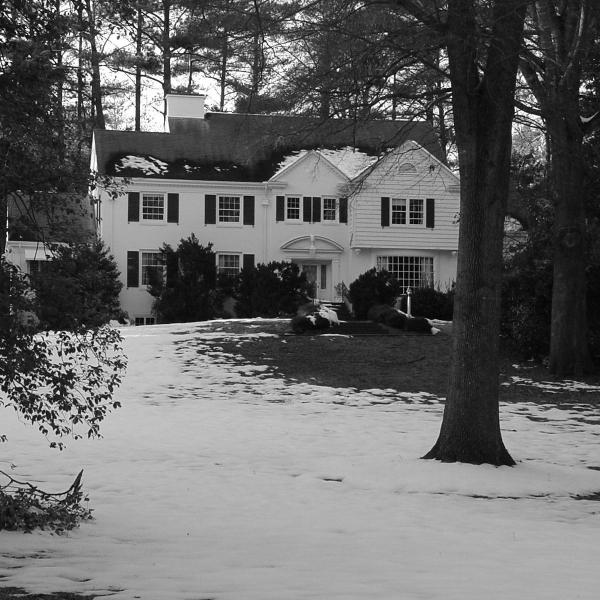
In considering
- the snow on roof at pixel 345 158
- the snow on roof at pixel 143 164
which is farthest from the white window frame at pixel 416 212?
the snow on roof at pixel 143 164

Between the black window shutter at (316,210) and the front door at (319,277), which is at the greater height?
the black window shutter at (316,210)

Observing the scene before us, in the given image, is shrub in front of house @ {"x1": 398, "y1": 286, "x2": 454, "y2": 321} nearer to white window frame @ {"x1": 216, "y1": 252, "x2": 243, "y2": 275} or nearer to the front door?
the front door

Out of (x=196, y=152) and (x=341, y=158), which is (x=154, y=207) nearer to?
(x=196, y=152)

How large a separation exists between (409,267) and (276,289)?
666 centimetres

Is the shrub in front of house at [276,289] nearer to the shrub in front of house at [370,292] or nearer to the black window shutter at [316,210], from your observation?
the shrub in front of house at [370,292]

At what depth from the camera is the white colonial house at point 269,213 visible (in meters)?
34.2

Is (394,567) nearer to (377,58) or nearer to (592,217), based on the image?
(377,58)

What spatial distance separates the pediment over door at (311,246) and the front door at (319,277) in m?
0.66

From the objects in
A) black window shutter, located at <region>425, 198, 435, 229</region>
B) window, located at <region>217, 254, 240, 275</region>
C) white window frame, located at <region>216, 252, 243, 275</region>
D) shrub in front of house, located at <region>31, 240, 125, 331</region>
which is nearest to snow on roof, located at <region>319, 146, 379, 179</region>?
black window shutter, located at <region>425, 198, 435, 229</region>

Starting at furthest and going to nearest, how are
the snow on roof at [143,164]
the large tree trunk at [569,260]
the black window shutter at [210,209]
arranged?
1. the black window shutter at [210,209]
2. the snow on roof at [143,164]
3. the large tree trunk at [569,260]

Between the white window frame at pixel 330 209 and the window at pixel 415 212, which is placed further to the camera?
the window at pixel 415 212

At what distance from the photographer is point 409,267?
35.8 metres

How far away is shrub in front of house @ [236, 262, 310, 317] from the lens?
31656 millimetres

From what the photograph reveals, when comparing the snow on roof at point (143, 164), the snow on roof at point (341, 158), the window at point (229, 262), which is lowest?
the window at point (229, 262)
